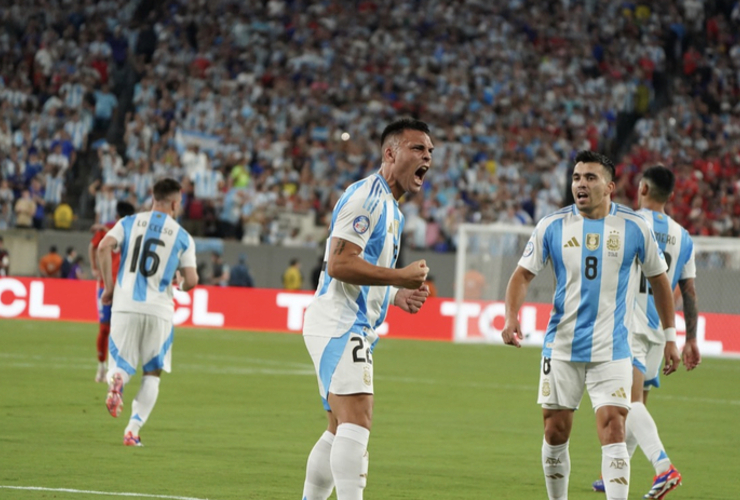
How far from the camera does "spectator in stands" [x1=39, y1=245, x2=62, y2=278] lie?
86.6ft

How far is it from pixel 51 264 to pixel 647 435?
19.6 meters

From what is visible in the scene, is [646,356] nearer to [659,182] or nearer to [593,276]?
[659,182]

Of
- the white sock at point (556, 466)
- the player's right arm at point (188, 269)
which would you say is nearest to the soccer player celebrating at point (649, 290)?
the white sock at point (556, 466)

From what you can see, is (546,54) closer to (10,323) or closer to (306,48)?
(306,48)

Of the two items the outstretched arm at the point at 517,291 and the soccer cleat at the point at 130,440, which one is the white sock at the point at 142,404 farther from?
the outstretched arm at the point at 517,291

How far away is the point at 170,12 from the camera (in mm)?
35219

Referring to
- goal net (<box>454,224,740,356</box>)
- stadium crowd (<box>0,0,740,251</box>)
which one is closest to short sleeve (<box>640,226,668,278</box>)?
goal net (<box>454,224,740,356</box>)

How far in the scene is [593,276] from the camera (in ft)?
24.7

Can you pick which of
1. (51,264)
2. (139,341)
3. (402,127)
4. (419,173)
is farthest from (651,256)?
(51,264)

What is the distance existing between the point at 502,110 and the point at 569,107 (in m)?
1.67

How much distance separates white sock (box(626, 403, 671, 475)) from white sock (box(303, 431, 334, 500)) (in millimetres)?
2986

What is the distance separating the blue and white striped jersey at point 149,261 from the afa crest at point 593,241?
4.28 metres

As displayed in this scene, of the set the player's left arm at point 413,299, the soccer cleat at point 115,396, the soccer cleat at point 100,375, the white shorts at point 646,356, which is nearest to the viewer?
the player's left arm at point 413,299

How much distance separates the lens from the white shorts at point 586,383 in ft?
24.3
